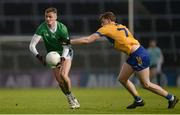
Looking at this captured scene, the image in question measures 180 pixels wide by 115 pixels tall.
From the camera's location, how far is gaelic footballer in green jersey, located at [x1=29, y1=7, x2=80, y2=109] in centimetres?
1564

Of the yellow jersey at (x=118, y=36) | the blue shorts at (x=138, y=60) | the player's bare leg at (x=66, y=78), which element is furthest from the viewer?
the player's bare leg at (x=66, y=78)

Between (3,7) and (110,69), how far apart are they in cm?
798

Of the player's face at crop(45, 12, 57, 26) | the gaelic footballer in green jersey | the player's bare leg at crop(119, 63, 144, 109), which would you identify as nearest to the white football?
the gaelic footballer in green jersey

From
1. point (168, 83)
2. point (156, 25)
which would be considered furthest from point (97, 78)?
point (156, 25)

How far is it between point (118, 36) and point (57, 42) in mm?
1396

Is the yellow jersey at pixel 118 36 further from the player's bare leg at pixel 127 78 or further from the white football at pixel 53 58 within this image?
the white football at pixel 53 58

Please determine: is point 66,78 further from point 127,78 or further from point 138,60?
point 138,60

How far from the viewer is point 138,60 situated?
15.5 meters

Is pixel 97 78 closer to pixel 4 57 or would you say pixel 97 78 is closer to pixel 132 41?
pixel 4 57

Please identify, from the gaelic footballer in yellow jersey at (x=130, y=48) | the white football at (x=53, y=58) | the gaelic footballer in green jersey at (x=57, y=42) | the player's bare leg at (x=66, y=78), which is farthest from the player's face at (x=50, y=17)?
the gaelic footballer in yellow jersey at (x=130, y=48)

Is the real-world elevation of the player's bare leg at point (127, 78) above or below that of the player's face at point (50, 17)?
below

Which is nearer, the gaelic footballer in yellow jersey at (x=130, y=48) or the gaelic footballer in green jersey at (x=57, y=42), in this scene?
the gaelic footballer in yellow jersey at (x=130, y=48)

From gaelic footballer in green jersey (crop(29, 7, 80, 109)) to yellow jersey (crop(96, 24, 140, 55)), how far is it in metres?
0.89

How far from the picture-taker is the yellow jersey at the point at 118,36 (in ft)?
50.1
